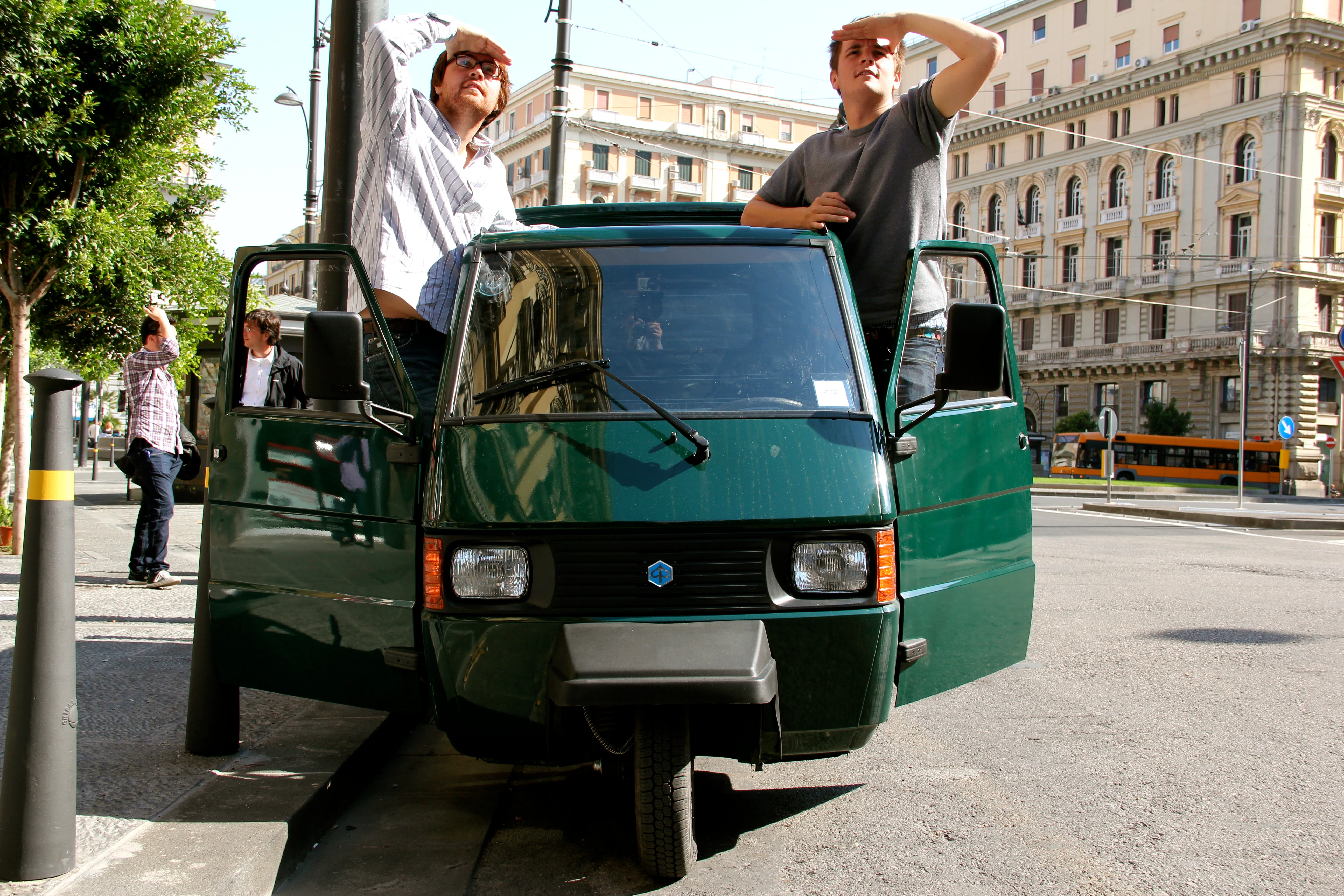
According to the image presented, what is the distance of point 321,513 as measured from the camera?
141 inches

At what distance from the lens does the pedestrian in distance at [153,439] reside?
7.64 m

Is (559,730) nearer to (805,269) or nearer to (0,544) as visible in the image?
(805,269)

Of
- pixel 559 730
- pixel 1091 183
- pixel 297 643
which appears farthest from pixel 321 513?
pixel 1091 183

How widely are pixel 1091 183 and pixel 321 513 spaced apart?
68307 mm

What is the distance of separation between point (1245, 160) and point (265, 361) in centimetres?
6031

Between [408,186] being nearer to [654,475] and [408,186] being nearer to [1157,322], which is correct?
[654,475]

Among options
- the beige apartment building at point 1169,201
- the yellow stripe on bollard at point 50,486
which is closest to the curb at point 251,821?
the yellow stripe on bollard at point 50,486

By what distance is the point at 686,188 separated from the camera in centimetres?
8194

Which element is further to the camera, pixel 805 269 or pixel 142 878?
pixel 805 269

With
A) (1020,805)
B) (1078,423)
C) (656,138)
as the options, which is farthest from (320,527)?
(656,138)

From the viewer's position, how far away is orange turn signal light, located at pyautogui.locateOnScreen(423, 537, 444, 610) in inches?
124

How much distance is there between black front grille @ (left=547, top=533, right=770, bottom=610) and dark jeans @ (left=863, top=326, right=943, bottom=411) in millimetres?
881

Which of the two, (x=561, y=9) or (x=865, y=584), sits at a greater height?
(x=561, y=9)

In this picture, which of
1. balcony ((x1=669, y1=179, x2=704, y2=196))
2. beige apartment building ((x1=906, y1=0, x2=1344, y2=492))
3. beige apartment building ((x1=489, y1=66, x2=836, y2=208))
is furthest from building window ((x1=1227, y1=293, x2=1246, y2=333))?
balcony ((x1=669, y1=179, x2=704, y2=196))
